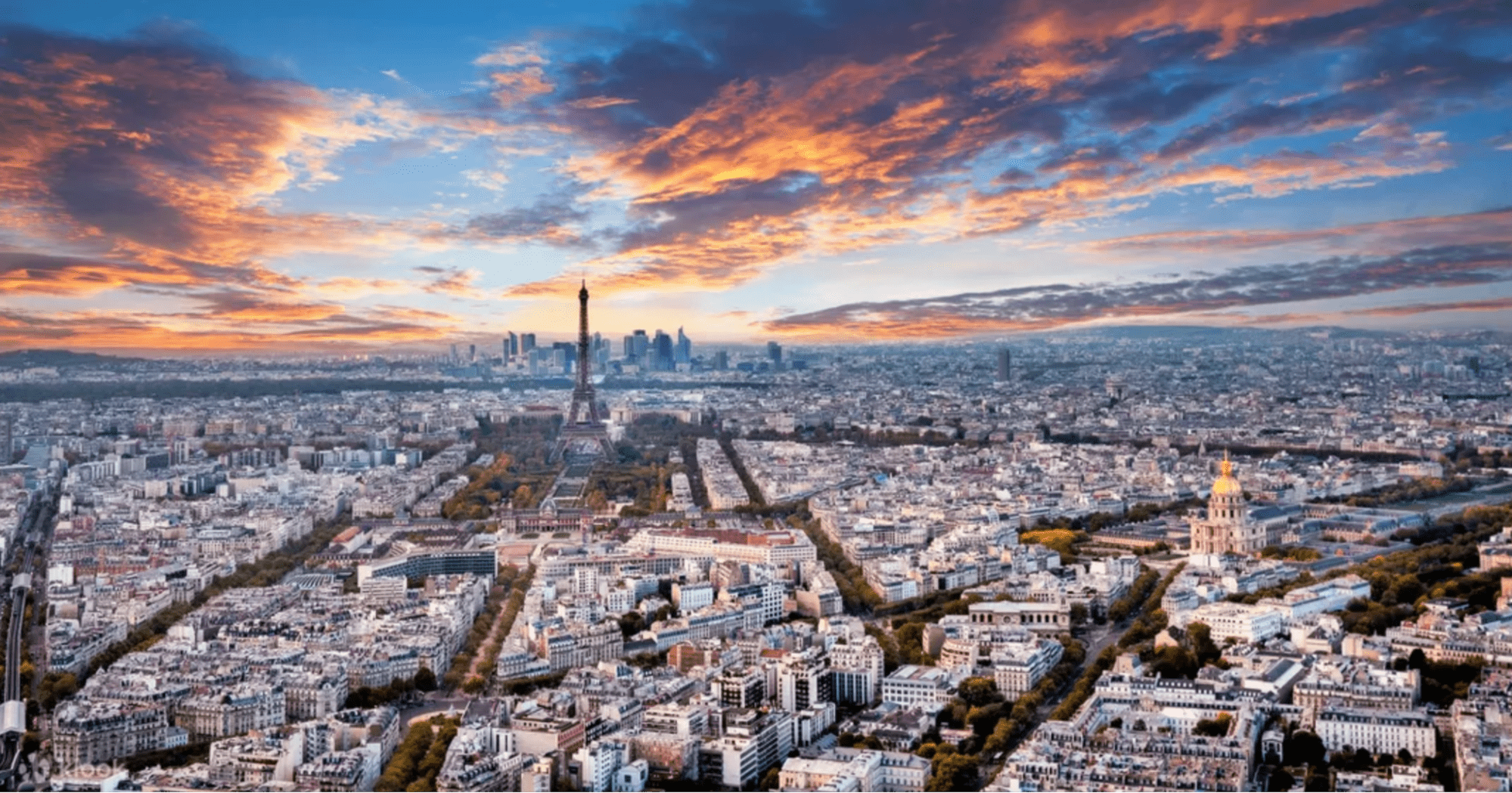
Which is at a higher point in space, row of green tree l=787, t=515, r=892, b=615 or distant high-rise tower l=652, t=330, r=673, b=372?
distant high-rise tower l=652, t=330, r=673, b=372

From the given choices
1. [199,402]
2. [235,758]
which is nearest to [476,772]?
[235,758]

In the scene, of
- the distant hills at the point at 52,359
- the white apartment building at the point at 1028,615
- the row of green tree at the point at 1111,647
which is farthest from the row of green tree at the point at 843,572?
the distant hills at the point at 52,359

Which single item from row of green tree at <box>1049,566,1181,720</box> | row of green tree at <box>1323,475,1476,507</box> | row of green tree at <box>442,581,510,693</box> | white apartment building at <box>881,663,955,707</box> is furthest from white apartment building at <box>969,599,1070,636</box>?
row of green tree at <box>1323,475,1476,507</box>

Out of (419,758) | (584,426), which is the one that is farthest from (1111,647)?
(584,426)

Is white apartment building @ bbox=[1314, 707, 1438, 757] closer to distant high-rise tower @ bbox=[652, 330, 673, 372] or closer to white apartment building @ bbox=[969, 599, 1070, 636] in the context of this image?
white apartment building @ bbox=[969, 599, 1070, 636]

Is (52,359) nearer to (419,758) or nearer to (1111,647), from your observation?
(419,758)

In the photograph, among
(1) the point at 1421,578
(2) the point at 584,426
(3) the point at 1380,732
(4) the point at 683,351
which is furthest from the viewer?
(2) the point at 584,426
